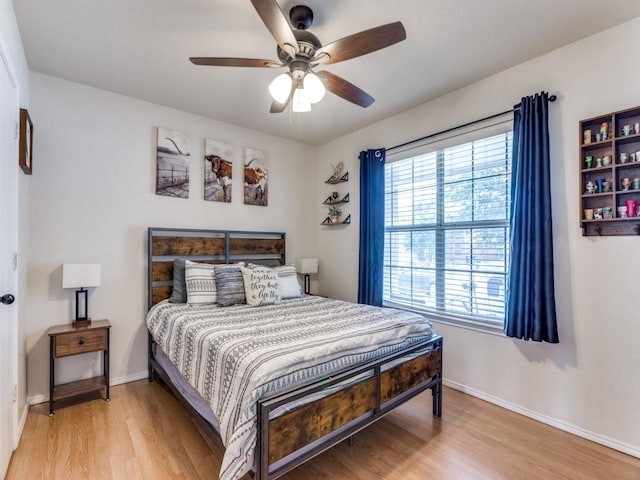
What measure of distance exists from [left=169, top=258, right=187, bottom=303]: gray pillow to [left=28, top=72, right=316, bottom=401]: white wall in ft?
1.12

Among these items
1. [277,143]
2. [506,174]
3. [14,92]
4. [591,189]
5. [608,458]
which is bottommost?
[608,458]

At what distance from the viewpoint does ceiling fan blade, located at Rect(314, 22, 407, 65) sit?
1.60 m

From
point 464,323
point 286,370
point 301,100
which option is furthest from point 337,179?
point 286,370

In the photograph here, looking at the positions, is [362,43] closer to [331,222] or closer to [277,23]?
[277,23]

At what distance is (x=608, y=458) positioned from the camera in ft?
6.57

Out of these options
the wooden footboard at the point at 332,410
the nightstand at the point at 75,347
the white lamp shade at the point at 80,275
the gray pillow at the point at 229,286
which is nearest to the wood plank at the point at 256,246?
the gray pillow at the point at 229,286

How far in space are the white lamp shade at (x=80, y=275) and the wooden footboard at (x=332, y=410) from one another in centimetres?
205

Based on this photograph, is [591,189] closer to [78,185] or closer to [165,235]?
[165,235]

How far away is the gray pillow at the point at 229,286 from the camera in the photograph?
2951 millimetres

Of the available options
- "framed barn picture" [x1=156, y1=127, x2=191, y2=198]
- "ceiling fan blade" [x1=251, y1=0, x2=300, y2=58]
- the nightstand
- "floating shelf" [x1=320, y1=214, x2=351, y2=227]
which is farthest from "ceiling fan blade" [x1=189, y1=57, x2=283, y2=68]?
"floating shelf" [x1=320, y1=214, x2=351, y2=227]

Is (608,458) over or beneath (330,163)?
beneath

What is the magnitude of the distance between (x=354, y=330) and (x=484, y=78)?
2.40 meters

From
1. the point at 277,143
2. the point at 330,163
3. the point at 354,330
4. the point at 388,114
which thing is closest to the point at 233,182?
the point at 277,143

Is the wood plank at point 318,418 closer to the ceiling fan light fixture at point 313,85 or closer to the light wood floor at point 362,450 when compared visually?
the light wood floor at point 362,450
